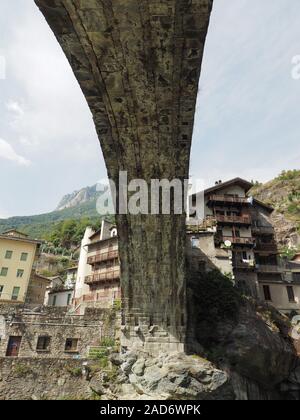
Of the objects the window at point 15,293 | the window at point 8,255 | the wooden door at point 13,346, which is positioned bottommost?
the wooden door at point 13,346

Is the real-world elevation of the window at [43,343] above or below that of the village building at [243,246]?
below

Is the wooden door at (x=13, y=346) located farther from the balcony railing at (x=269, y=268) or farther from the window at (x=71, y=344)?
the balcony railing at (x=269, y=268)

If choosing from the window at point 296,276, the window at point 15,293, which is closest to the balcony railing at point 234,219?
the window at point 296,276

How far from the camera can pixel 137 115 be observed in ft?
25.1

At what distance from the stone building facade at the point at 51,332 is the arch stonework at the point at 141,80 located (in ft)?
27.8

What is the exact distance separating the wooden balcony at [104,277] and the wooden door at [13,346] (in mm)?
8256

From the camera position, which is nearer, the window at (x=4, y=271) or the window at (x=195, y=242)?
the window at (x=195, y=242)

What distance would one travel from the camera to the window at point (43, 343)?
17.6m

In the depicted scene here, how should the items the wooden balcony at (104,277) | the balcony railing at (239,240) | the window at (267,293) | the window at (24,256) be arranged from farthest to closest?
1. the window at (24,256)
2. the balcony railing at (239,240)
3. the window at (267,293)
4. the wooden balcony at (104,277)

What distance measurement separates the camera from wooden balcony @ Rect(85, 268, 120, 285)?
952 inches

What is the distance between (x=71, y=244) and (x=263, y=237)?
4356 centimetres

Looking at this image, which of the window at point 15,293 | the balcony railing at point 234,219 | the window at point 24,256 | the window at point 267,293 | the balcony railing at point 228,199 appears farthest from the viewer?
the window at point 24,256

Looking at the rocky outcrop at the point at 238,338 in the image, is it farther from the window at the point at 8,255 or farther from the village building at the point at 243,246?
the window at the point at 8,255

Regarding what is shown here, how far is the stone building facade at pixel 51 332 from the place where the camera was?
57.4 ft
